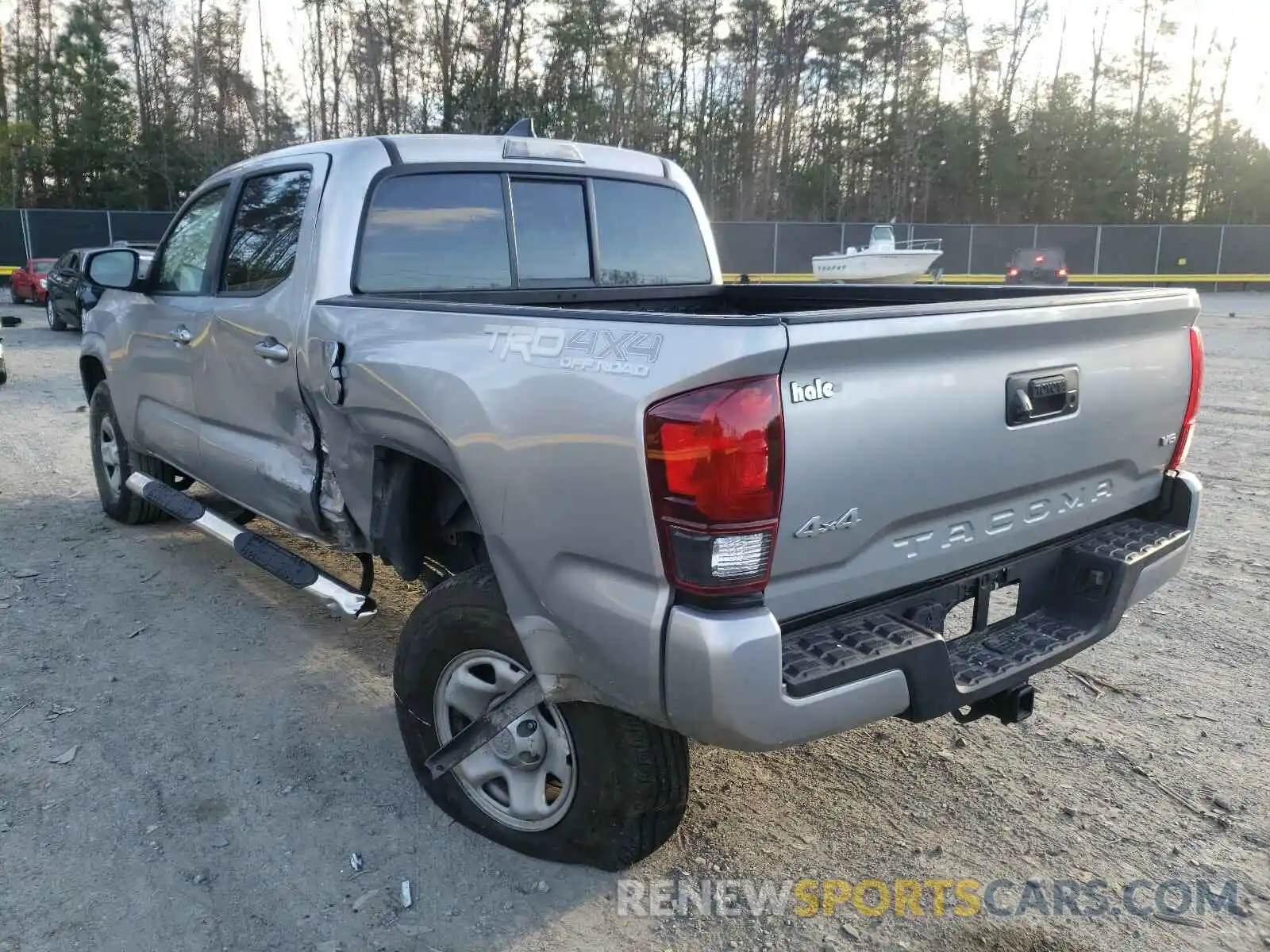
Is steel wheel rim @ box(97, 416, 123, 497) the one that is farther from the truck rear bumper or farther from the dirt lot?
the truck rear bumper

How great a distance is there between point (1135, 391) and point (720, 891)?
6.49 feet

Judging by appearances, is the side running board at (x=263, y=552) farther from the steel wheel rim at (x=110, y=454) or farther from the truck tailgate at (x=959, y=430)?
the truck tailgate at (x=959, y=430)

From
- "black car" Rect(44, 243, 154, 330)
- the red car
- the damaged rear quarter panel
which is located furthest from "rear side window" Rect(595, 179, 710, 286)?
the red car

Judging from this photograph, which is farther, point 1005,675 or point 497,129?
point 497,129

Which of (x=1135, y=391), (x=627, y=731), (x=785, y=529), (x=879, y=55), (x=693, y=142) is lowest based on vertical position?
(x=627, y=731)

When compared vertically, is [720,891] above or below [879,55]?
below


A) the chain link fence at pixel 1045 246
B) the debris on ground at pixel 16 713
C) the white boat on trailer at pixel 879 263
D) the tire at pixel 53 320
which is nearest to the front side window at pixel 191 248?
the debris on ground at pixel 16 713

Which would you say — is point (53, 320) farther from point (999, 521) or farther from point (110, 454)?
point (999, 521)

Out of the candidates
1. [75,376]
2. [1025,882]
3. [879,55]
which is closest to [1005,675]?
[1025,882]

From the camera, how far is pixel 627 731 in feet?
8.59

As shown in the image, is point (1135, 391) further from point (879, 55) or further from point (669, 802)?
point (879, 55)

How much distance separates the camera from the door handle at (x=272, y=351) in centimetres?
374

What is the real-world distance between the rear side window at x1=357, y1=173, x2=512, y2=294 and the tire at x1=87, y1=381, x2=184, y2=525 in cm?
281

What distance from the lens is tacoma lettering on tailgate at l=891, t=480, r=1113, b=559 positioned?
257 centimetres
